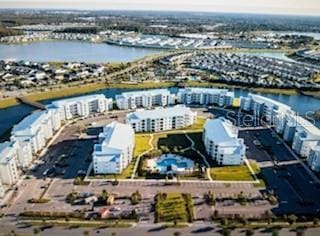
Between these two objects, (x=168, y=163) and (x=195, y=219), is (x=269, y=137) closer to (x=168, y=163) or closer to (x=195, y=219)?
(x=168, y=163)

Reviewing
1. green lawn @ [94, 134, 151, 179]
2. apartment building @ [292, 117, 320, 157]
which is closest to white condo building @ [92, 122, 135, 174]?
green lawn @ [94, 134, 151, 179]

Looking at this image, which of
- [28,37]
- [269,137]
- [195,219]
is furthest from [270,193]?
[28,37]

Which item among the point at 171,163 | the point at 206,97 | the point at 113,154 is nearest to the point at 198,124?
the point at 206,97

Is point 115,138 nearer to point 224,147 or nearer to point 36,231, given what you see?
point 224,147

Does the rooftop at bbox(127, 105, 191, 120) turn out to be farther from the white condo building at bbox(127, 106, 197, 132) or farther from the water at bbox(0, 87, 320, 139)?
the water at bbox(0, 87, 320, 139)

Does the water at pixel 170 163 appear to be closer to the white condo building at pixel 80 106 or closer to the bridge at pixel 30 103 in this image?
the white condo building at pixel 80 106

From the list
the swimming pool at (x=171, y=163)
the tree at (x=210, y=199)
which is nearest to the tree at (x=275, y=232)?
the tree at (x=210, y=199)
